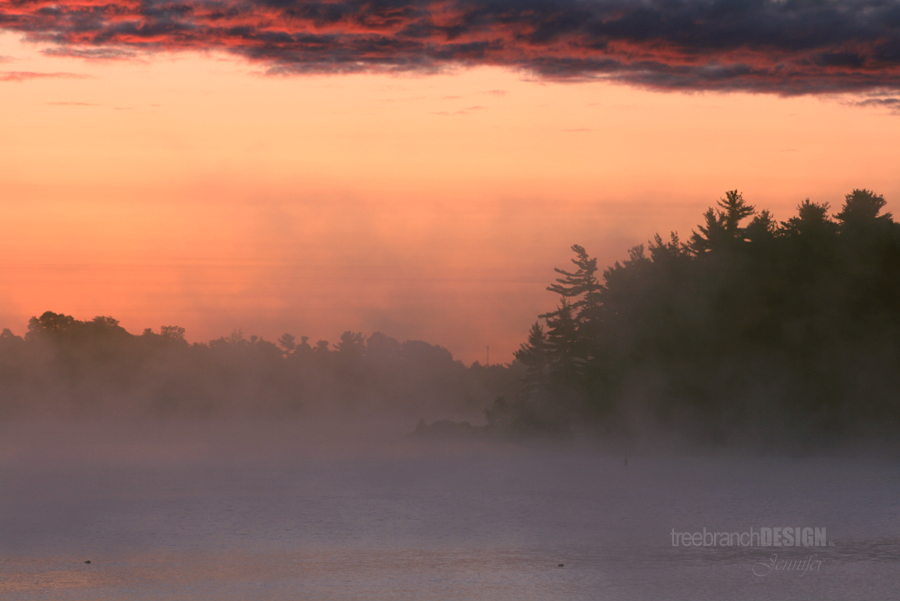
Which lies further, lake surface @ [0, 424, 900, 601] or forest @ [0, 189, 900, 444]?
forest @ [0, 189, 900, 444]

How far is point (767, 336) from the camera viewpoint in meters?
69.6

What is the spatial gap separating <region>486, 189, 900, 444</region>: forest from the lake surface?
3.76 meters

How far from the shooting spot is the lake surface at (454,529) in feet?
75.5

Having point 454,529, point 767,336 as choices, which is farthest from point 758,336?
point 454,529

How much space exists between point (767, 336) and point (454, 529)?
40538 millimetres

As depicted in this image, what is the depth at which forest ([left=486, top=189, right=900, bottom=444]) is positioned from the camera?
66750mm

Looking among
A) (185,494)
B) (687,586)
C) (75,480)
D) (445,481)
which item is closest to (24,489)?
(75,480)

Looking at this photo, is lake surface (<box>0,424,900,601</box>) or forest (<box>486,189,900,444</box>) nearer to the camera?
lake surface (<box>0,424,900,601</box>)

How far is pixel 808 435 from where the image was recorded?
6975 centimetres

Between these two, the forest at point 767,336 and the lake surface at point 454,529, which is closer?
the lake surface at point 454,529

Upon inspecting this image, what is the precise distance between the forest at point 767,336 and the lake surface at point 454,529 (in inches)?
148

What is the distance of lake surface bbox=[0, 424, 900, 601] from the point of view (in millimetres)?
23000

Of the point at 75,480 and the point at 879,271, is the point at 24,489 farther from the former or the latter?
the point at 879,271

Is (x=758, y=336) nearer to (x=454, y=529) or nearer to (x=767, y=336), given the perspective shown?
(x=767, y=336)
